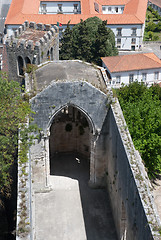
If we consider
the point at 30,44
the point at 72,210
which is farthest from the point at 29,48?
the point at 72,210

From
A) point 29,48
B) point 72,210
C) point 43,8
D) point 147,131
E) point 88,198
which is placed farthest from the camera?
point 43,8

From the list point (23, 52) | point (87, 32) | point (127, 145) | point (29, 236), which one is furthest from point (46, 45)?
point (87, 32)

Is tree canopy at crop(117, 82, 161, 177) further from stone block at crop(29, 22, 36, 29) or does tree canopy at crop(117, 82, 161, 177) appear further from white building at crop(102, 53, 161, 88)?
white building at crop(102, 53, 161, 88)

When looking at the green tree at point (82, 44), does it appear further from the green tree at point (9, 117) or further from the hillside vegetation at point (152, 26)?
the hillside vegetation at point (152, 26)

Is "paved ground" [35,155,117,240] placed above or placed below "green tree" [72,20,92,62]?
below

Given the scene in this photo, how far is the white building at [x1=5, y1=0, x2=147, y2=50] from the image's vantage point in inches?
2347

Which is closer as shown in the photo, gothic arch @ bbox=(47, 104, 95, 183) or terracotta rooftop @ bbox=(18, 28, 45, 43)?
terracotta rooftop @ bbox=(18, 28, 45, 43)

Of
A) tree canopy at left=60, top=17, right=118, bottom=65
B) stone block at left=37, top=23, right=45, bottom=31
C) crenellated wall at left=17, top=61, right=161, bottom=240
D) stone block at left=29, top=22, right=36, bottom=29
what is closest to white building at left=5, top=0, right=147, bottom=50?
tree canopy at left=60, top=17, right=118, bottom=65

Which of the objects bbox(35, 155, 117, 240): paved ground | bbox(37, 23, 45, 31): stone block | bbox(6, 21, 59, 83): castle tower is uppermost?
bbox(37, 23, 45, 31): stone block

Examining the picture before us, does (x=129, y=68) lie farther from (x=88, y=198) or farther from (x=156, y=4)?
(x=156, y=4)

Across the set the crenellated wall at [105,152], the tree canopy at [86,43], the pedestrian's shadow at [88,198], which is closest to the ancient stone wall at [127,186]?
the crenellated wall at [105,152]

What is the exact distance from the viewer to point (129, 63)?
45.2 meters

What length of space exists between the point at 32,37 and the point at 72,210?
47.9 ft

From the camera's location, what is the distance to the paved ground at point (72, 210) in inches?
845
